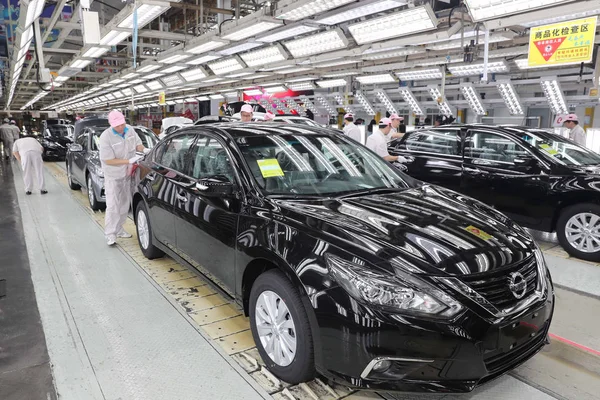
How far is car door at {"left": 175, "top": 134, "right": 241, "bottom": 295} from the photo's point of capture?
9.23 feet

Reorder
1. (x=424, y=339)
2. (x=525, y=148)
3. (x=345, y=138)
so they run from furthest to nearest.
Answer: (x=525, y=148) → (x=345, y=138) → (x=424, y=339)

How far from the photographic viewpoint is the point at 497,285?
6.68 ft

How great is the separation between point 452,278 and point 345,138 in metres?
1.88

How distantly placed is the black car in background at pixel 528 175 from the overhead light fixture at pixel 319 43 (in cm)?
209

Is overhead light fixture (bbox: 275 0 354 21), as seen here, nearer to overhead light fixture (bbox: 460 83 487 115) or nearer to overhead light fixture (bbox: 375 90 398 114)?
overhead light fixture (bbox: 460 83 487 115)

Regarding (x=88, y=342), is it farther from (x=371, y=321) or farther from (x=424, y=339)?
(x=424, y=339)

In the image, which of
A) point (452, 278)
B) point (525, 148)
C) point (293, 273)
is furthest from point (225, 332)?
point (525, 148)

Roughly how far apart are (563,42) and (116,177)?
235 inches

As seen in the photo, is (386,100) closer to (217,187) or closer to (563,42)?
(563,42)

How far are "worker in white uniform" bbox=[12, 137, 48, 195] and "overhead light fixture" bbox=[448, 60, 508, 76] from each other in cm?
862

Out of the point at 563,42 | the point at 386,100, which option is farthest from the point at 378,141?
the point at 386,100

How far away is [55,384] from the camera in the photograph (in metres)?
2.46

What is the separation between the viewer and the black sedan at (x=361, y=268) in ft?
6.27

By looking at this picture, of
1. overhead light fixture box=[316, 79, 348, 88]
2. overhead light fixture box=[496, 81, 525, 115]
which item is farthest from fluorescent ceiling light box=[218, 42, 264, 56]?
overhead light fixture box=[496, 81, 525, 115]
